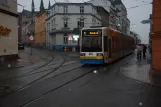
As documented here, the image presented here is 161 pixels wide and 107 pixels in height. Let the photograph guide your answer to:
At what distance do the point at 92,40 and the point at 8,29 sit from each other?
10967 mm

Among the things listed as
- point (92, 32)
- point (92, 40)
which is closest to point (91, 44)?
point (92, 40)

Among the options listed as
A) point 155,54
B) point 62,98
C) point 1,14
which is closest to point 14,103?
point 62,98

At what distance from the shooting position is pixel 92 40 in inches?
902

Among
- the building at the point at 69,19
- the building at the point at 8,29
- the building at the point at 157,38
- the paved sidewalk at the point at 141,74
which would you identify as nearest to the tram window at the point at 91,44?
the paved sidewalk at the point at 141,74

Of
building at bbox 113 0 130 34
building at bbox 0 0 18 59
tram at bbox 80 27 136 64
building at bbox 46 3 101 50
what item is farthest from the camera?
building at bbox 113 0 130 34

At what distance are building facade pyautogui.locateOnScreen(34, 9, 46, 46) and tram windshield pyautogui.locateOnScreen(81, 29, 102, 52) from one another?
63041mm

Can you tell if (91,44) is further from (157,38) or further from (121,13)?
(121,13)

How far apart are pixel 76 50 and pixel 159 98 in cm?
5291

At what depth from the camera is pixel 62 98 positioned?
31.3 feet

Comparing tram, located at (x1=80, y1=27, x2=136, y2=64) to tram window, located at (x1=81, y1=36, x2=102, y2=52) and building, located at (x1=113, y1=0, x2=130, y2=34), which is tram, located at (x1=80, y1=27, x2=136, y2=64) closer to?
tram window, located at (x1=81, y1=36, x2=102, y2=52)

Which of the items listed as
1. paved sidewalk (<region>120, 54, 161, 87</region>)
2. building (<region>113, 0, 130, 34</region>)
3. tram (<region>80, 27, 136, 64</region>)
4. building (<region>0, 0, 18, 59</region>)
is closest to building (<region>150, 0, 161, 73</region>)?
paved sidewalk (<region>120, 54, 161, 87</region>)

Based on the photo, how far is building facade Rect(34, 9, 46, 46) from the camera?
86.7m

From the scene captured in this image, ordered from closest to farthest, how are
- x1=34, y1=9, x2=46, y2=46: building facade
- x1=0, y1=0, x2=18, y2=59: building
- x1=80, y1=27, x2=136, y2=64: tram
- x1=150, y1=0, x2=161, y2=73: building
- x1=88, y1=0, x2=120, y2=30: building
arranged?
1. x1=150, y1=0, x2=161, y2=73: building
2. x1=80, y1=27, x2=136, y2=64: tram
3. x1=0, y1=0, x2=18, y2=59: building
4. x1=88, y1=0, x2=120, y2=30: building
5. x1=34, y1=9, x2=46, y2=46: building facade

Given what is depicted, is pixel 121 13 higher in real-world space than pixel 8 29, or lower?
higher
